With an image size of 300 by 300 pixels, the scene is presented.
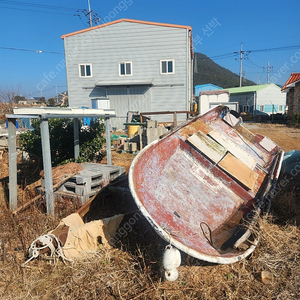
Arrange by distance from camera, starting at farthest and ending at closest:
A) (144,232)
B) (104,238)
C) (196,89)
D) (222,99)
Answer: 1. (196,89)
2. (222,99)
3. (144,232)
4. (104,238)

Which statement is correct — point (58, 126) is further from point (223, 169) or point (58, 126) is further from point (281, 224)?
point (281, 224)

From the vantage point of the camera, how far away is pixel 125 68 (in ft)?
64.1

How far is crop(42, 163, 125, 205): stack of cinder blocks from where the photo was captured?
4.92m

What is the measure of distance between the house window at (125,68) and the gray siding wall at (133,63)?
24 cm

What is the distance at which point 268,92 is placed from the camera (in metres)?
37.9

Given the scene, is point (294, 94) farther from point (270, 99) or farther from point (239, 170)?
point (239, 170)

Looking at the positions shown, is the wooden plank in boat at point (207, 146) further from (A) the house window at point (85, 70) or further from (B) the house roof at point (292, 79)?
(B) the house roof at point (292, 79)

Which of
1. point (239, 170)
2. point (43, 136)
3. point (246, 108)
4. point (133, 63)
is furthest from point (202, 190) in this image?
point (246, 108)

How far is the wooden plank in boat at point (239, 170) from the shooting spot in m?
4.64

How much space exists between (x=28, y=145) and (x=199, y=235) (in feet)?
18.4

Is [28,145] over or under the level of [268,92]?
under

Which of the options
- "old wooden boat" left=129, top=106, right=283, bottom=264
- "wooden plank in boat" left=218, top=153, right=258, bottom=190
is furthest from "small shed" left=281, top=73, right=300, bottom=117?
"wooden plank in boat" left=218, top=153, right=258, bottom=190

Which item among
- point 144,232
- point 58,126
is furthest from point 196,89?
point 144,232

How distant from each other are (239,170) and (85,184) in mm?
2881
